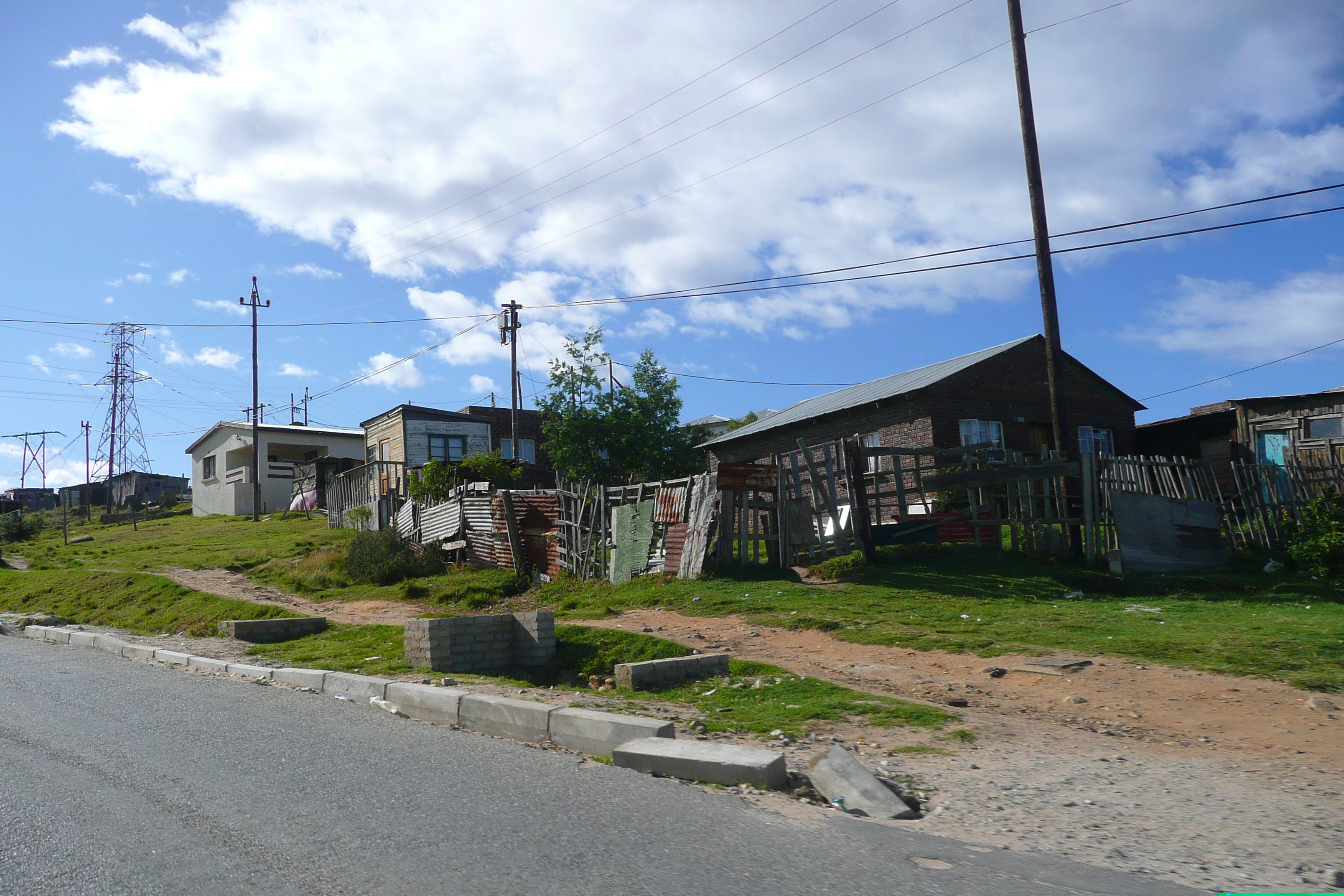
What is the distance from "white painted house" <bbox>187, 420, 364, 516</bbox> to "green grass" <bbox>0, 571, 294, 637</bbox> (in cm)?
1937

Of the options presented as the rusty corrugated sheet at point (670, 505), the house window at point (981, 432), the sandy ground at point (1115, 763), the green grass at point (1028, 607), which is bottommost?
the sandy ground at point (1115, 763)

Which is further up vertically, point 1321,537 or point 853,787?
point 1321,537

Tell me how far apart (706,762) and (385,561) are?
1599 cm

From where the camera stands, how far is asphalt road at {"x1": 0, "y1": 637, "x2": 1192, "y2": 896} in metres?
3.62

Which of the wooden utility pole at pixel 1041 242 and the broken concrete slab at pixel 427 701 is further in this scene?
the wooden utility pole at pixel 1041 242

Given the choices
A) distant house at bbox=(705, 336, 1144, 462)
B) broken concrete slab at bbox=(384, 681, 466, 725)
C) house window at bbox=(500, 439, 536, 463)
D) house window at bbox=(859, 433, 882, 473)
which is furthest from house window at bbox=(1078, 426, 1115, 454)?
house window at bbox=(500, 439, 536, 463)

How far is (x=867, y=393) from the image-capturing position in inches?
1046

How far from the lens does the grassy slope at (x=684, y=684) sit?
663cm

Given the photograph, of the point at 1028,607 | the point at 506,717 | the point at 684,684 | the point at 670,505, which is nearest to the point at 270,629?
the point at 670,505

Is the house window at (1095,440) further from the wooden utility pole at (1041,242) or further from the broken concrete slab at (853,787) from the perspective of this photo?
the broken concrete slab at (853,787)

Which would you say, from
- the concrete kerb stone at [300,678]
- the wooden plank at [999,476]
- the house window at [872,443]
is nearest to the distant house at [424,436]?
the house window at [872,443]

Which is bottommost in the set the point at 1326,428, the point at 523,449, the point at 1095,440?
the point at 1326,428

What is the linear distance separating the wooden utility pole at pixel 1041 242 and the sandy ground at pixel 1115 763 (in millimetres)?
7583

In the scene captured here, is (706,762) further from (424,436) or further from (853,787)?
(424,436)
